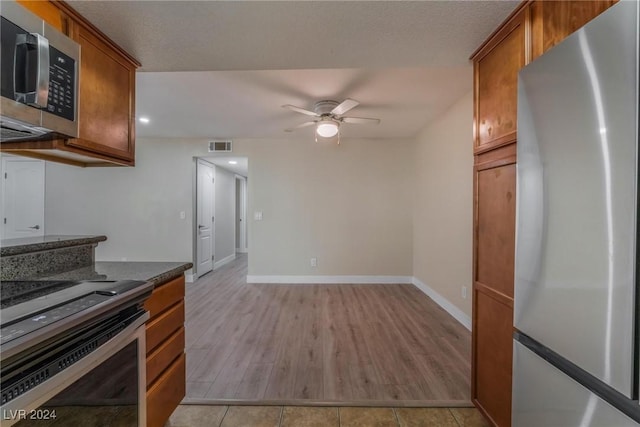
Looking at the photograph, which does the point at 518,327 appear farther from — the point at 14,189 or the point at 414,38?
the point at 14,189

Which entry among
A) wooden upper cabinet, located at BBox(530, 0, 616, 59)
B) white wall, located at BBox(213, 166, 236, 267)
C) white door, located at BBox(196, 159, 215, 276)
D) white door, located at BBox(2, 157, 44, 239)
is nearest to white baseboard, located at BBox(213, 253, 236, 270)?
white wall, located at BBox(213, 166, 236, 267)

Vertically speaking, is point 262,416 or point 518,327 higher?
point 518,327

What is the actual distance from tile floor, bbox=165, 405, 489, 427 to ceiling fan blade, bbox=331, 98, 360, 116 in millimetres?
2476

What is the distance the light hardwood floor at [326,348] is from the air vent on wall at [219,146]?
2394 millimetres

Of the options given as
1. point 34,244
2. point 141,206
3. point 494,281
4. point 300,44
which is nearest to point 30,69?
point 34,244

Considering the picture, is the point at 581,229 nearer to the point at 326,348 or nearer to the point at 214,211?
the point at 326,348

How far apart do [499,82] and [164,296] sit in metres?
2.22

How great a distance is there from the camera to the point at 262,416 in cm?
179

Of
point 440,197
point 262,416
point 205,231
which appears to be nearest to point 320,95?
point 440,197

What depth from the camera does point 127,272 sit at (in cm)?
161

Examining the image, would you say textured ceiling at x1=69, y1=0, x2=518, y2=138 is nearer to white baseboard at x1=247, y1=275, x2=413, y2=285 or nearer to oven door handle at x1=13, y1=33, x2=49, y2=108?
oven door handle at x1=13, y1=33, x2=49, y2=108

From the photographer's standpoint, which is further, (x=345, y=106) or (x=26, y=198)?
(x=26, y=198)

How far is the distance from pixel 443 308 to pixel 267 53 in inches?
139

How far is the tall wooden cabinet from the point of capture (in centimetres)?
134
